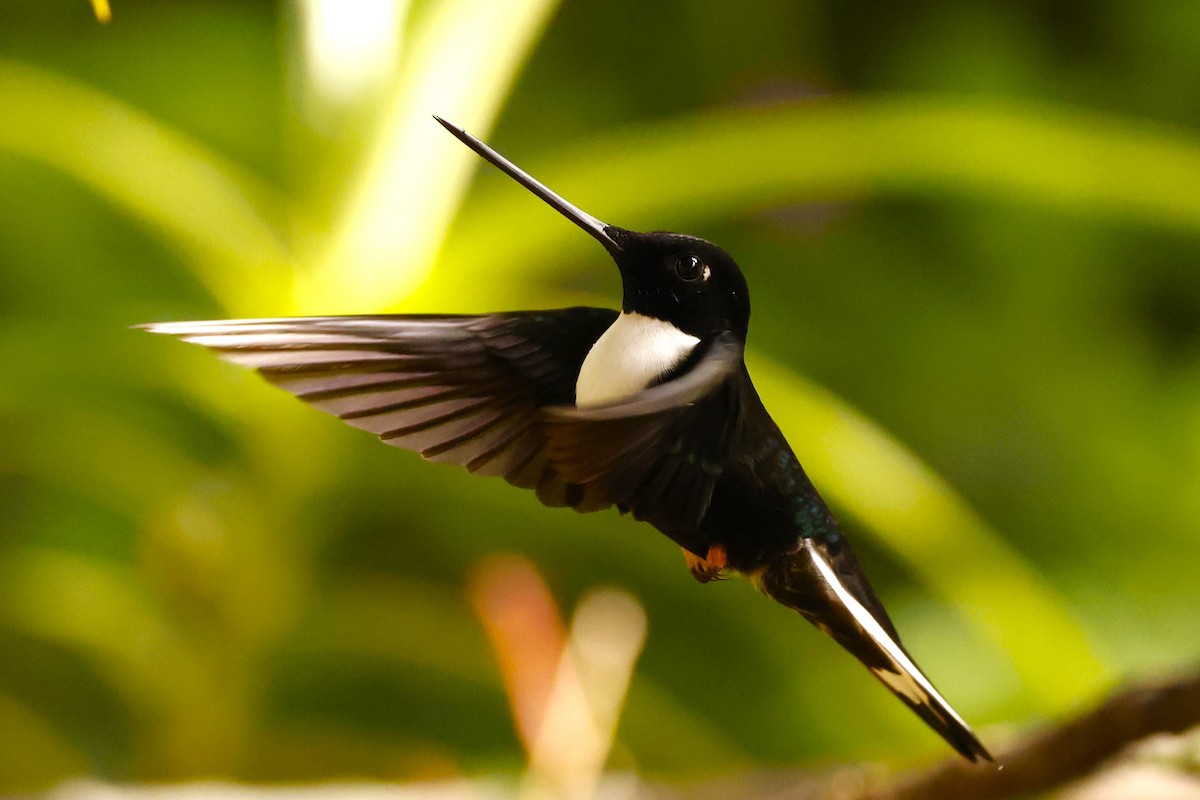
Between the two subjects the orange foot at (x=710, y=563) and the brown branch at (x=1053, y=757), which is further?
the brown branch at (x=1053, y=757)

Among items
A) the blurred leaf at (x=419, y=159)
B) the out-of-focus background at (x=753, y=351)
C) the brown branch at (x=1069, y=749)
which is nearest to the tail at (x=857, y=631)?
the brown branch at (x=1069, y=749)

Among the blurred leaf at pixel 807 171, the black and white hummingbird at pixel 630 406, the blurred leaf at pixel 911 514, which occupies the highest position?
the blurred leaf at pixel 807 171

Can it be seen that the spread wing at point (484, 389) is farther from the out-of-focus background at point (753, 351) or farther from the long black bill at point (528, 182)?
the out-of-focus background at point (753, 351)

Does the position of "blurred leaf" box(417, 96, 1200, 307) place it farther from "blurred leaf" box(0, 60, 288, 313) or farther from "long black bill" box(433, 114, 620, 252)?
"long black bill" box(433, 114, 620, 252)

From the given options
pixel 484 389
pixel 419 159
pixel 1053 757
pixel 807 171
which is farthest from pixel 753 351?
pixel 484 389

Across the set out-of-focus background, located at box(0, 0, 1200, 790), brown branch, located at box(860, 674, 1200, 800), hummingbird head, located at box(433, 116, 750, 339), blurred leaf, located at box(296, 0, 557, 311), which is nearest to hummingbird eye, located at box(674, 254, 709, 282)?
hummingbird head, located at box(433, 116, 750, 339)

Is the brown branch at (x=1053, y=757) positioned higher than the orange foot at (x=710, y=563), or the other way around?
the brown branch at (x=1053, y=757)

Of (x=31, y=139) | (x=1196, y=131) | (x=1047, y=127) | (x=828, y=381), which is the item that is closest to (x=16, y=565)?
(x=31, y=139)
